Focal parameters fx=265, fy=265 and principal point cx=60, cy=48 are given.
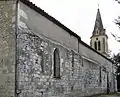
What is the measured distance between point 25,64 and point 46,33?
3.32m

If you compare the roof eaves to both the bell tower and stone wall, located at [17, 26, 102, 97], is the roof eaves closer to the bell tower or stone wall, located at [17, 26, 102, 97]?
stone wall, located at [17, 26, 102, 97]

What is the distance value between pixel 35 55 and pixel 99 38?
36.9m

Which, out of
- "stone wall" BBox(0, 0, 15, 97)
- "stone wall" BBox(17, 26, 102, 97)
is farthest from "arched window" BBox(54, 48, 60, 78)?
"stone wall" BBox(0, 0, 15, 97)

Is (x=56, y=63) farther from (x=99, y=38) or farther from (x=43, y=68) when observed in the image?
(x=99, y=38)

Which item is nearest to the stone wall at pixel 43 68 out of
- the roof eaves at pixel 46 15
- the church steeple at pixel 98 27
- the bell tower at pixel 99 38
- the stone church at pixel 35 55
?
the stone church at pixel 35 55

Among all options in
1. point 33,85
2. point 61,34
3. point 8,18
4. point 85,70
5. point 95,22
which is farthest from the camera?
point 95,22

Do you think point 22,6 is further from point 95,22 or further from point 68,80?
point 95,22

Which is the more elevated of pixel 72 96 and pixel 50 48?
pixel 50 48

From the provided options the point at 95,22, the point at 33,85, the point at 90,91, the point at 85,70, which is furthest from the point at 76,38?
the point at 95,22

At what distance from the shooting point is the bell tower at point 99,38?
48284 millimetres

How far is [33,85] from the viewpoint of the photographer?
1288cm

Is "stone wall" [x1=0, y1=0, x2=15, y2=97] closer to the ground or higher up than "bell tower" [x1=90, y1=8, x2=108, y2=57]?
closer to the ground

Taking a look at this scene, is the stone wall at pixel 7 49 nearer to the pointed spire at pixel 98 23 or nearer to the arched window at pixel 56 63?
the arched window at pixel 56 63

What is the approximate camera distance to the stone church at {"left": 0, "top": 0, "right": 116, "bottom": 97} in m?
11.7
